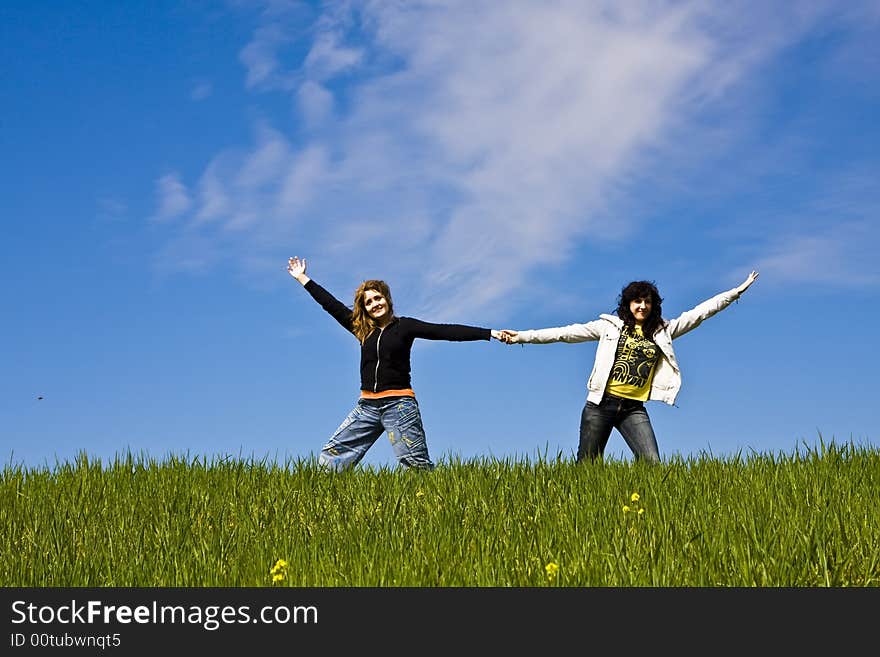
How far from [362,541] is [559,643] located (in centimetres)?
202

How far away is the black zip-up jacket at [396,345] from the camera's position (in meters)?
8.93

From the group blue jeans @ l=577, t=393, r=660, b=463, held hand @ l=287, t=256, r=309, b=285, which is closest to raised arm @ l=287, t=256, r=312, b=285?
held hand @ l=287, t=256, r=309, b=285

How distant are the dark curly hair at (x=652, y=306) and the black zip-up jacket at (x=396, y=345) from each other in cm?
153

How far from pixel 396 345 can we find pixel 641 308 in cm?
270

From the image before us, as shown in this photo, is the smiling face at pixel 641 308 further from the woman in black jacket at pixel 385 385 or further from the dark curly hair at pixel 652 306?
the woman in black jacket at pixel 385 385

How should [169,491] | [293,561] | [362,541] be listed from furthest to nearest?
[169,491] < [362,541] < [293,561]

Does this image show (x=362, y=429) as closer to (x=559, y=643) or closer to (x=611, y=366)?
(x=611, y=366)

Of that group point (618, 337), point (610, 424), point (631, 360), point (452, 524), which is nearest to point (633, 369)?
point (631, 360)

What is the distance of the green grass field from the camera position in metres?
4.55

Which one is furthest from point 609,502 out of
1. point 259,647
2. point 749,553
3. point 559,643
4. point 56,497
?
point 56,497

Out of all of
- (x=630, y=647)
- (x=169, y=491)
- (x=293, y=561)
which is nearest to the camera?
(x=630, y=647)

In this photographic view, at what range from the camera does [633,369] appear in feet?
29.8

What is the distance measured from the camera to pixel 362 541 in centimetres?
524

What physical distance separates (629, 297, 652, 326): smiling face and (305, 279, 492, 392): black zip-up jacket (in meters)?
1.60
